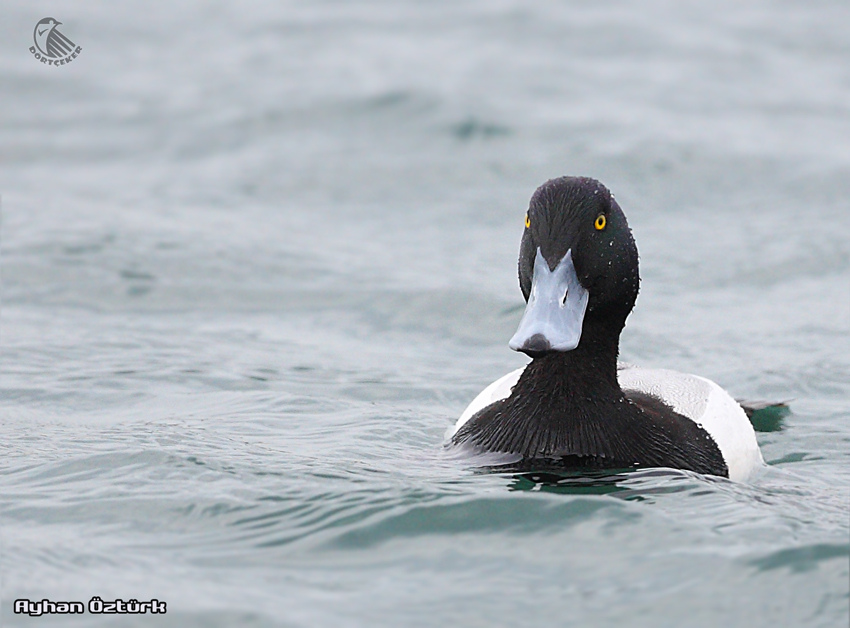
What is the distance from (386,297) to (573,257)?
4.54m

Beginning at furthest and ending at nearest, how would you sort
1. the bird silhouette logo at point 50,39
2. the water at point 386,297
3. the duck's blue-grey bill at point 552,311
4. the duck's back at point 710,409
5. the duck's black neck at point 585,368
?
1. the bird silhouette logo at point 50,39
2. the duck's back at point 710,409
3. the duck's black neck at point 585,368
4. the duck's blue-grey bill at point 552,311
5. the water at point 386,297

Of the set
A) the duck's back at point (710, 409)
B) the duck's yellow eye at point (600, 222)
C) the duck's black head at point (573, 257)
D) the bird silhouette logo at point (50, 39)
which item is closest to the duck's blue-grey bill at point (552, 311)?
the duck's black head at point (573, 257)

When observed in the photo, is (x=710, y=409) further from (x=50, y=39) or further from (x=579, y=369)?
(x=50, y=39)

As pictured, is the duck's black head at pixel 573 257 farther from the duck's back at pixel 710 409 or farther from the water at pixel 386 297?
the duck's back at pixel 710 409

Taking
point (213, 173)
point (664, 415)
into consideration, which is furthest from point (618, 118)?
point (664, 415)

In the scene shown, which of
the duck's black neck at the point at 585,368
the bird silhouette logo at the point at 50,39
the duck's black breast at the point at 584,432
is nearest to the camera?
the duck's black breast at the point at 584,432

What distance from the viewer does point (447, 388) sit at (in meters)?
8.78

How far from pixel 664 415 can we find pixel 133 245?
6.18 metres

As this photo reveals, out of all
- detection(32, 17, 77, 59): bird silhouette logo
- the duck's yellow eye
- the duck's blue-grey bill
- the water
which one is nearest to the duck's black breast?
the water

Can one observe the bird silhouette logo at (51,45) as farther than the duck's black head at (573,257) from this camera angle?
Yes

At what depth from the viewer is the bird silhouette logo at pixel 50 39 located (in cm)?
1834

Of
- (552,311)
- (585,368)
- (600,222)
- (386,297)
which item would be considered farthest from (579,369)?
(386,297)

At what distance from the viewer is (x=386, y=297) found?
10516 millimetres

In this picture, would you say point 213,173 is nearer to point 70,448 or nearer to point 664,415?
point 70,448
